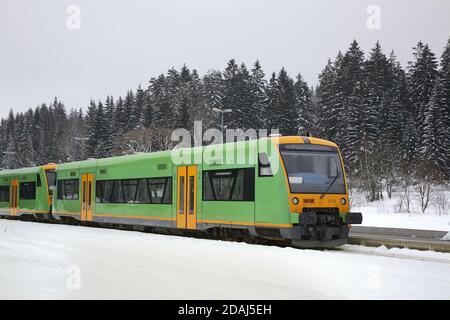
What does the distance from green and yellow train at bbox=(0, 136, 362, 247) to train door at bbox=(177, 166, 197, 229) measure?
3 cm

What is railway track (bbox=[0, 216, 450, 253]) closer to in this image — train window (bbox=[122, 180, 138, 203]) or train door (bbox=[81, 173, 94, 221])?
train window (bbox=[122, 180, 138, 203])

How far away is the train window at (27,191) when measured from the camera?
110 ft

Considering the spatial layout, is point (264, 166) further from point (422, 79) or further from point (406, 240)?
point (422, 79)

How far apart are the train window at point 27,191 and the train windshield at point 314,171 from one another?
2094cm

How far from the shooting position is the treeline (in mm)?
58562

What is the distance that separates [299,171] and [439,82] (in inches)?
1989

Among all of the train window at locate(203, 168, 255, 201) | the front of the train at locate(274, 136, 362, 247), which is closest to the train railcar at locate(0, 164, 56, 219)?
the train window at locate(203, 168, 255, 201)

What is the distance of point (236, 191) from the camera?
59.0 ft

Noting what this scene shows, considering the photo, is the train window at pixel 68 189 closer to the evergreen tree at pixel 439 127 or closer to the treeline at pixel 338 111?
the treeline at pixel 338 111

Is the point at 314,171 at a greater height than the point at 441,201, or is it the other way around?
the point at 314,171

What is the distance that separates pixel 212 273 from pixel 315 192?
6746 millimetres

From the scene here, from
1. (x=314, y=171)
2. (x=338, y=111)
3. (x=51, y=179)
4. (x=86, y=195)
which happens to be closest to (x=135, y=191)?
(x=86, y=195)

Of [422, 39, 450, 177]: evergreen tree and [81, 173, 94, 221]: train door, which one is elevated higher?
[422, 39, 450, 177]: evergreen tree

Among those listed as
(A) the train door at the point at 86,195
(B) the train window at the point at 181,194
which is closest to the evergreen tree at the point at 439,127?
(A) the train door at the point at 86,195
